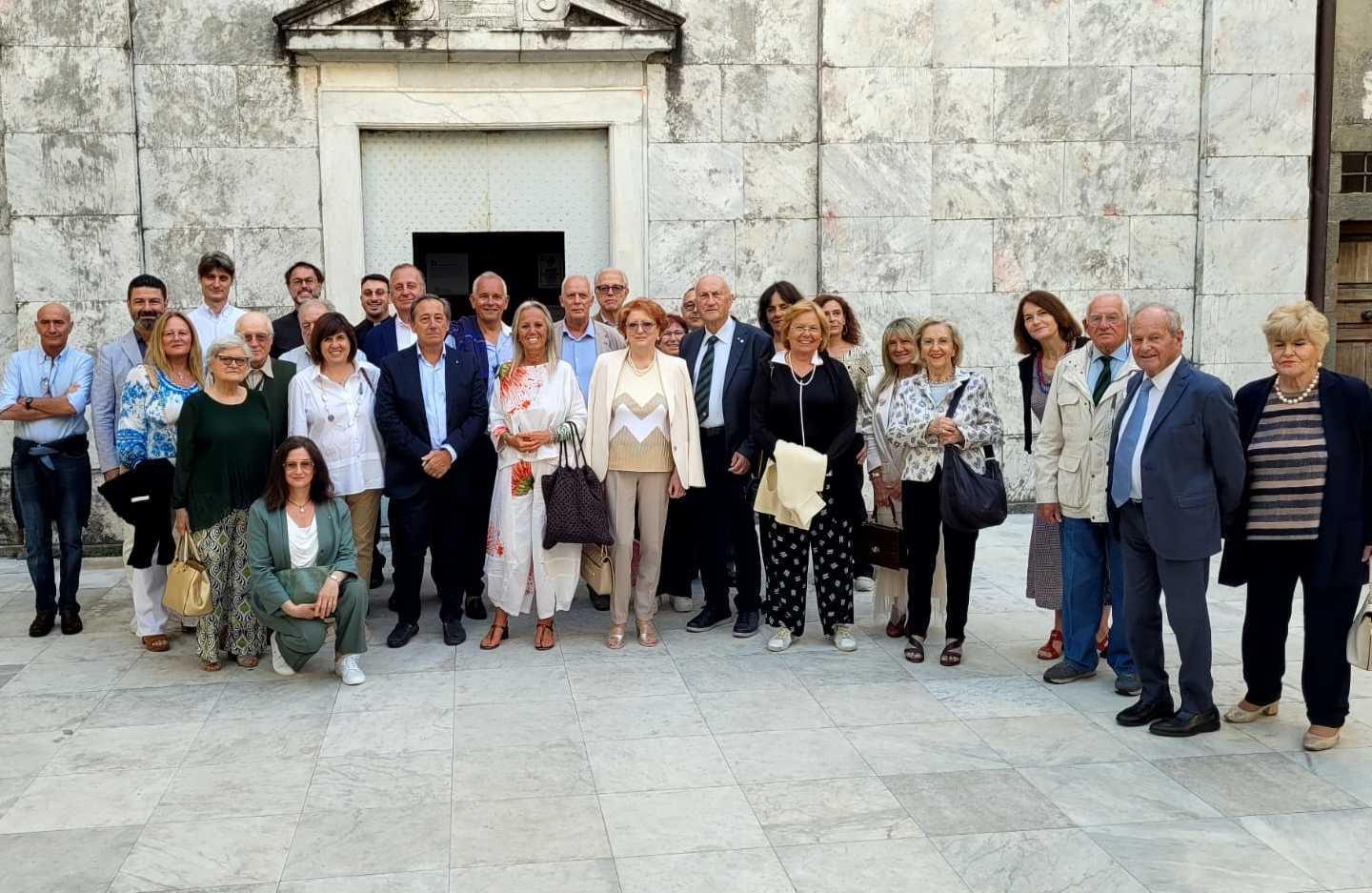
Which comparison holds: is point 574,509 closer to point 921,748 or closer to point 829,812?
point 921,748

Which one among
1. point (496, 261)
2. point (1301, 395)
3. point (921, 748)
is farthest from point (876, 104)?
point (921, 748)

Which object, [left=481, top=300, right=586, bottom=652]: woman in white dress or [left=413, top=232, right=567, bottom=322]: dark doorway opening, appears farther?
[left=413, top=232, right=567, bottom=322]: dark doorway opening

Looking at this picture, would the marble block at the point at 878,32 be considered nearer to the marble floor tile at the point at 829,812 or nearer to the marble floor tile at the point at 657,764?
the marble floor tile at the point at 657,764

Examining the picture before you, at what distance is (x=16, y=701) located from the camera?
5691 mm

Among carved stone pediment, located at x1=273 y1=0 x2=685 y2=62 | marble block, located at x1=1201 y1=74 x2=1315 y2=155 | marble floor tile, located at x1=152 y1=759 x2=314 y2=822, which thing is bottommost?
marble floor tile, located at x1=152 y1=759 x2=314 y2=822

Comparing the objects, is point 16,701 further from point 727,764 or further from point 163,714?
point 727,764

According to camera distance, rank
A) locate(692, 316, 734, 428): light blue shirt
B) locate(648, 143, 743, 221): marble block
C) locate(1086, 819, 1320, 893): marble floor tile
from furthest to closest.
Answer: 1. locate(648, 143, 743, 221): marble block
2. locate(692, 316, 734, 428): light blue shirt
3. locate(1086, 819, 1320, 893): marble floor tile

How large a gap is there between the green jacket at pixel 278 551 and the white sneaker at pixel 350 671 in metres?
0.33

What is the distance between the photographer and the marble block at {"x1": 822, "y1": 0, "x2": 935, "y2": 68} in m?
9.54

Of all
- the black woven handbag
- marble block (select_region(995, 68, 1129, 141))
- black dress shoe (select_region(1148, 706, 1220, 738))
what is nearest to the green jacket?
the black woven handbag

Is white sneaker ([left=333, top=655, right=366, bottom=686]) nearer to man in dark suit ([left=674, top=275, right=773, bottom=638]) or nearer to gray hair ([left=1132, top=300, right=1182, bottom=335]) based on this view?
man in dark suit ([left=674, top=275, right=773, bottom=638])

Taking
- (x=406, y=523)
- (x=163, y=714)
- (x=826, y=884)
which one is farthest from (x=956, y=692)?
(x=163, y=714)

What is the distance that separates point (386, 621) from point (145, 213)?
160 inches

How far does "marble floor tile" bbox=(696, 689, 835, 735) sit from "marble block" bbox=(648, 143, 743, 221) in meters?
4.87
